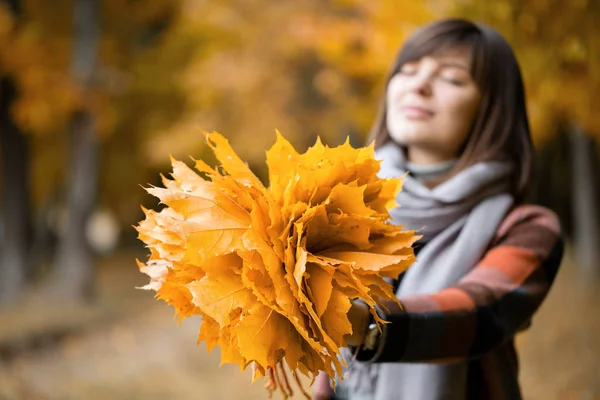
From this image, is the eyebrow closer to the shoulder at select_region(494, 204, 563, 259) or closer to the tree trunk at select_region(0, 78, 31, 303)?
the shoulder at select_region(494, 204, 563, 259)

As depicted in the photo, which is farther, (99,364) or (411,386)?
(99,364)

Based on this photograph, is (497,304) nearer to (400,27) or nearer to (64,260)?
(400,27)

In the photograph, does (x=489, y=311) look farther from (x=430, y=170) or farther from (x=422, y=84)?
(x=422, y=84)

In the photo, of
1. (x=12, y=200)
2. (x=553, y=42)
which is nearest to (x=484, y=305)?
(x=553, y=42)

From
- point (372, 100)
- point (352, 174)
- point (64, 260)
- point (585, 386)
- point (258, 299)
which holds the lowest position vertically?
point (64, 260)

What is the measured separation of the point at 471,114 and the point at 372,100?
219 inches

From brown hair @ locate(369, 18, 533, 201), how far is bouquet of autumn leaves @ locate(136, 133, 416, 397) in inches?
27.5

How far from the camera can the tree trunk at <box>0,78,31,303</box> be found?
8.65 m

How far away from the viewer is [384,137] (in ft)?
6.18

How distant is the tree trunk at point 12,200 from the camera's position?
865 centimetres

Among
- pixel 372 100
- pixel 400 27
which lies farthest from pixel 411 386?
pixel 372 100

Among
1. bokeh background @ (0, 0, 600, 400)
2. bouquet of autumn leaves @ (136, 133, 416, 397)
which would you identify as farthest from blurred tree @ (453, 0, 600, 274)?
bouquet of autumn leaves @ (136, 133, 416, 397)

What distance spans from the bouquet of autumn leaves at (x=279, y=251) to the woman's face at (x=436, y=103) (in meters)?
0.60

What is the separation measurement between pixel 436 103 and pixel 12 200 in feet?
28.3
